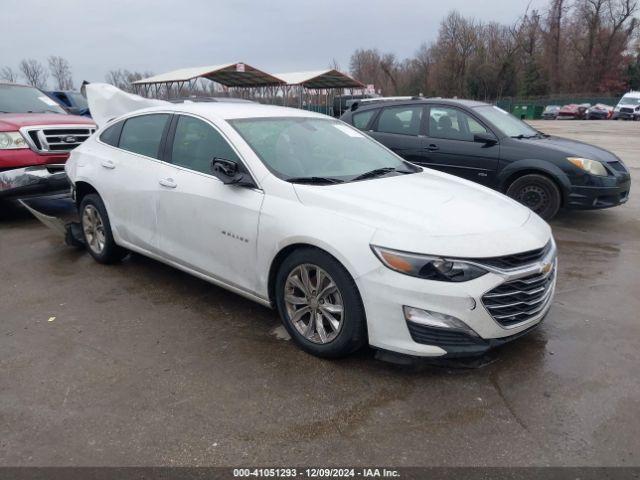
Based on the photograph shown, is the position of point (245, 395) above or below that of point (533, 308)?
below

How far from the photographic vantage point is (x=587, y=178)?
6.48 m

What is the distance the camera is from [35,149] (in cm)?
657

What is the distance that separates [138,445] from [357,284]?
4.63 ft

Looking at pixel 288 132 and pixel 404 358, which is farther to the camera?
pixel 288 132

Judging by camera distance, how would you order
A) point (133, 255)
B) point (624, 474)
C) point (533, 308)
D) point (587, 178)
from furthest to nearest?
point (587, 178)
point (133, 255)
point (533, 308)
point (624, 474)

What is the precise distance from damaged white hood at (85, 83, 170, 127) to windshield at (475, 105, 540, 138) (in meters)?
4.38

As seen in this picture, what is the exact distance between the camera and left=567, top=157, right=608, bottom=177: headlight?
21.4 ft

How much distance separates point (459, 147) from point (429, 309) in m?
4.85

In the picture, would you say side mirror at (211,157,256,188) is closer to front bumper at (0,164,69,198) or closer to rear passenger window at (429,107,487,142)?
front bumper at (0,164,69,198)

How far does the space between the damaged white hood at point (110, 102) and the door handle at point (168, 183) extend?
2.51m

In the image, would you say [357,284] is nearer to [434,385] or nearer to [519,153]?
[434,385]

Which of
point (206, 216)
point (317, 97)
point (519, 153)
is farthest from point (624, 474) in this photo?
point (317, 97)

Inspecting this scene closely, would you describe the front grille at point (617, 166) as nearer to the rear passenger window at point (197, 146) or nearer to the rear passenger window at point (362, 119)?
the rear passenger window at point (362, 119)

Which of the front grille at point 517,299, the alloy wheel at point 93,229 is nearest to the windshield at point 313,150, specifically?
the front grille at point 517,299
